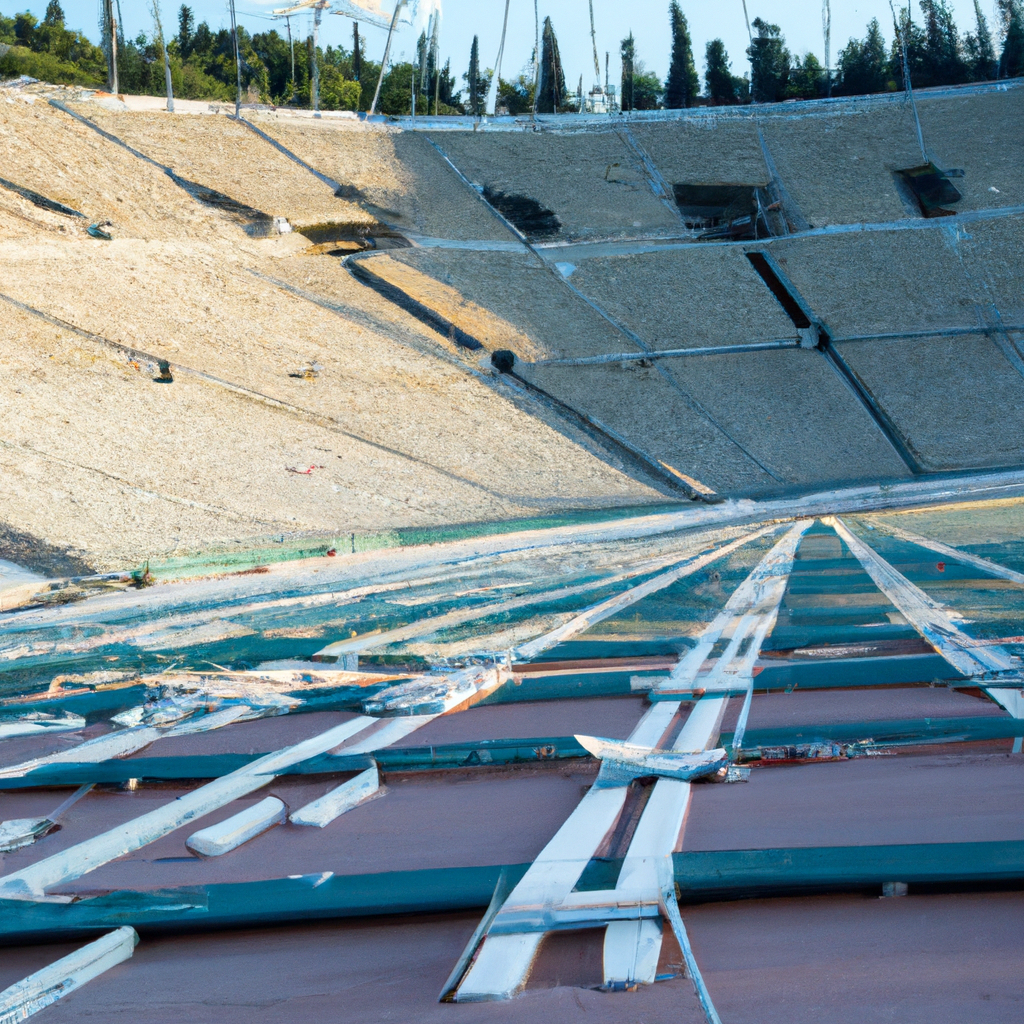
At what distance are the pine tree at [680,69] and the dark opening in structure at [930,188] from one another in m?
18.5

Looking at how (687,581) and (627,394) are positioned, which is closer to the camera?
(687,581)

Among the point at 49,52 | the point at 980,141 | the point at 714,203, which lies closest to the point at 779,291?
the point at 714,203

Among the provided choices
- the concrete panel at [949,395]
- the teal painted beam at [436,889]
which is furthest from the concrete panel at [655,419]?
the teal painted beam at [436,889]

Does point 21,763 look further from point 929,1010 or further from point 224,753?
point 929,1010

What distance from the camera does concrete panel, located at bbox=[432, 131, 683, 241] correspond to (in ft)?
87.5

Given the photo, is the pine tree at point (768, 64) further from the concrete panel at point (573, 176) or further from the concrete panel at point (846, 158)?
the concrete panel at point (573, 176)

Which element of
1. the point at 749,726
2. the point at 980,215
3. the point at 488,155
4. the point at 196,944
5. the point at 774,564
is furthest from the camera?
the point at 488,155

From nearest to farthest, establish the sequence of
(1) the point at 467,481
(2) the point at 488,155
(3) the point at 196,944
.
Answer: (3) the point at 196,944 → (1) the point at 467,481 → (2) the point at 488,155

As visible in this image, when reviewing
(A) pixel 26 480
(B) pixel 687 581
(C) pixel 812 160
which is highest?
(C) pixel 812 160

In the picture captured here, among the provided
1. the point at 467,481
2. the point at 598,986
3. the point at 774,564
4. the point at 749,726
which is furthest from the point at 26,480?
the point at 598,986

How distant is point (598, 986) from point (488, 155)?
29784 mm

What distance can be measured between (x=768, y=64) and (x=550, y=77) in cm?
1052

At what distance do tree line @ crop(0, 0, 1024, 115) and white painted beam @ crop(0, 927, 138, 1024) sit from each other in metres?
38.2

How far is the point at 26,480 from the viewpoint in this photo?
11445mm
